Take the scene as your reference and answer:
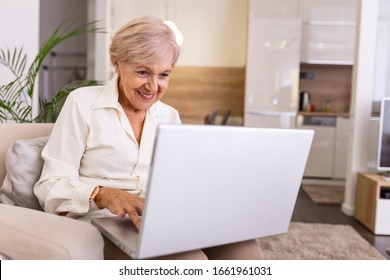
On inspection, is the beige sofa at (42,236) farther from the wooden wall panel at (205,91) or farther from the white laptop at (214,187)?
the wooden wall panel at (205,91)

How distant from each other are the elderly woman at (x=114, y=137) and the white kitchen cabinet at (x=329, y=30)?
4.95 meters

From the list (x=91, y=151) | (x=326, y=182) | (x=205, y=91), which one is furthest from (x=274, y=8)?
(x=91, y=151)

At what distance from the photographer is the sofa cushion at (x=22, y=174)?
1.35 meters

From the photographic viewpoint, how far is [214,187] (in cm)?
91

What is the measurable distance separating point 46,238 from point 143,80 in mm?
541

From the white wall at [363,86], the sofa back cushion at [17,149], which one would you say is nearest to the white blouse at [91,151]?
the sofa back cushion at [17,149]

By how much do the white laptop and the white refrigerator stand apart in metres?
4.86

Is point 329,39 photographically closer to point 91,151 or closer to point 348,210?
point 348,210

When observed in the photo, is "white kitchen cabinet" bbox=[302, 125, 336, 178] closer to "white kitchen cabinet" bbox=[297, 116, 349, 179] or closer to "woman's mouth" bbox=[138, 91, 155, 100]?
"white kitchen cabinet" bbox=[297, 116, 349, 179]

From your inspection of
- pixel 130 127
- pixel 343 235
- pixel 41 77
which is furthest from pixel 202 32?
pixel 130 127

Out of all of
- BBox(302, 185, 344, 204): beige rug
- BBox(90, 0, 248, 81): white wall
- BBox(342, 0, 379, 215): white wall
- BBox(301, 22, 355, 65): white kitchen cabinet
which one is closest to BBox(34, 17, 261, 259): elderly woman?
BBox(342, 0, 379, 215): white wall

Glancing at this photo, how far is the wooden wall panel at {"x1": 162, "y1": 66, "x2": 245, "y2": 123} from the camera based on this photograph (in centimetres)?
662

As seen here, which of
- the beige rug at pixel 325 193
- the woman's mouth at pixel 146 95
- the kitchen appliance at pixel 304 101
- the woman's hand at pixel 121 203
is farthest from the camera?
the kitchen appliance at pixel 304 101

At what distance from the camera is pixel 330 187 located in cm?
554
